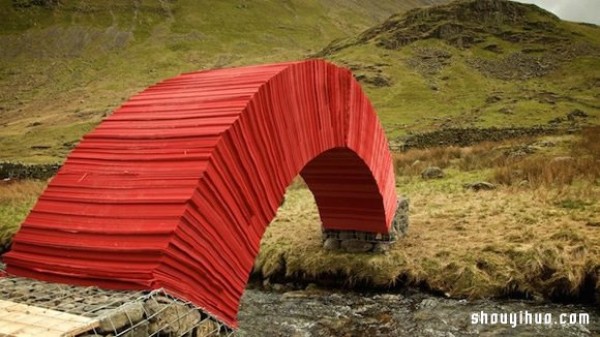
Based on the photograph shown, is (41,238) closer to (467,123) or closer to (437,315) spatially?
(437,315)

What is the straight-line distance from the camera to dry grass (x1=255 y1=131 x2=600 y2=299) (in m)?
11.7

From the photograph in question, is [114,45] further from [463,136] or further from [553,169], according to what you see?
[553,169]

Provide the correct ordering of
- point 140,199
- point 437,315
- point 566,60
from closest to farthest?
point 140,199, point 437,315, point 566,60

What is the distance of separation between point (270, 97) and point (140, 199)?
2.48 meters

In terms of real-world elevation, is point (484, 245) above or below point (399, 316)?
above

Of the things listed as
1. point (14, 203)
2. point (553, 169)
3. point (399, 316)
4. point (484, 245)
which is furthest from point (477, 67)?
point (399, 316)

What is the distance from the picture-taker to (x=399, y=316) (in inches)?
448

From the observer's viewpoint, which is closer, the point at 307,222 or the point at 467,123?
the point at 307,222

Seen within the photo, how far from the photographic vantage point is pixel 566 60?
229 feet

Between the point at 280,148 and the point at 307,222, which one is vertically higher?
the point at 280,148

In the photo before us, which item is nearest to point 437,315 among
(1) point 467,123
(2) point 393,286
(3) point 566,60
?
(2) point 393,286

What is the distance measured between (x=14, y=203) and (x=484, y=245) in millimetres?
21036

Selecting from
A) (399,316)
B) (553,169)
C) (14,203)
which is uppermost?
(553,169)

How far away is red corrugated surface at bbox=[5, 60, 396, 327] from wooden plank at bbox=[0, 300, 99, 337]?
97 centimetres
